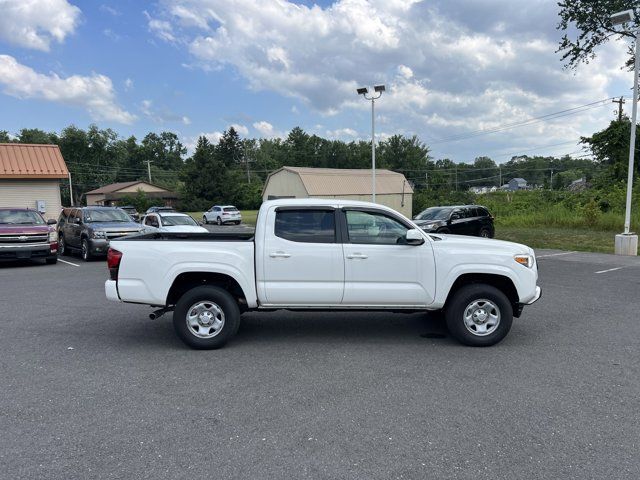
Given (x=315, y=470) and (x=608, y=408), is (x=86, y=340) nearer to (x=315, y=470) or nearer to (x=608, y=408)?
(x=315, y=470)

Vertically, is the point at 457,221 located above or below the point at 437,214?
below

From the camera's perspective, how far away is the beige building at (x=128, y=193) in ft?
221

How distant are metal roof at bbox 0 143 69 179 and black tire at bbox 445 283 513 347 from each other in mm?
19874

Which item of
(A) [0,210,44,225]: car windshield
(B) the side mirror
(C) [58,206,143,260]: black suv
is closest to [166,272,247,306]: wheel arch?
(B) the side mirror

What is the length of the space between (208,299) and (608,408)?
4.22 meters

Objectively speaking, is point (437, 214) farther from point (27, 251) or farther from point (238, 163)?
point (238, 163)

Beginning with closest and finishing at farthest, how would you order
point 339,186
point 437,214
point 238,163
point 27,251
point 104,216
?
1. point 27,251
2. point 104,216
3. point 437,214
4. point 339,186
5. point 238,163

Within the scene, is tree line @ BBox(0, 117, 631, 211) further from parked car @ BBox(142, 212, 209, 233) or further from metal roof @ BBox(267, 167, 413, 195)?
parked car @ BBox(142, 212, 209, 233)

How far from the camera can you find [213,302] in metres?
5.74

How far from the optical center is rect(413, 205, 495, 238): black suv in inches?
723

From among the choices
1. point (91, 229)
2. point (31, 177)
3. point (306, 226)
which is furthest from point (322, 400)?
point (31, 177)

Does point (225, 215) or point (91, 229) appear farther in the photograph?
point (225, 215)

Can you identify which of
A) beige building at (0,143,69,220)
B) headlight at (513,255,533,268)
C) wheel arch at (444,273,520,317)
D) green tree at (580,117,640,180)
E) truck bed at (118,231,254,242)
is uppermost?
green tree at (580,117,640,180)

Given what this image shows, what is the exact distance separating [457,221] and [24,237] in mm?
14908
